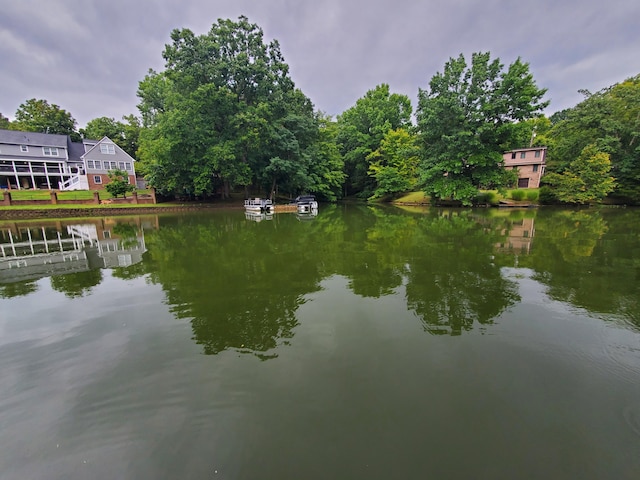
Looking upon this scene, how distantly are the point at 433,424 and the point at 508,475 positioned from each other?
60 cm

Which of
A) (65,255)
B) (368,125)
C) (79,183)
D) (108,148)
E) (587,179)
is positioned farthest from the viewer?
(368,125)

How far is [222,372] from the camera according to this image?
11.2 feet

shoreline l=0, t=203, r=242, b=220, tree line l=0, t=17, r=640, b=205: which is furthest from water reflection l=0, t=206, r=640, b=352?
tree line l=0, t=17, r=640, b=205

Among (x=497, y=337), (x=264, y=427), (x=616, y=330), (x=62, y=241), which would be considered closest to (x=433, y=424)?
(x=264, y=427)

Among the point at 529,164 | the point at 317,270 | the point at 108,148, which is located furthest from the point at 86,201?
the point at 529,164

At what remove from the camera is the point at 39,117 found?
49.5 meters

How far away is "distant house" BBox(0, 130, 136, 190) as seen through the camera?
118 feet

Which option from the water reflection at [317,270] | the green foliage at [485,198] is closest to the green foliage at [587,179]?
the green foliage at [485,198]

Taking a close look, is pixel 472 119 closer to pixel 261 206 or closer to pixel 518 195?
pixel 518 195

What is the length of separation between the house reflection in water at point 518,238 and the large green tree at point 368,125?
2622cm

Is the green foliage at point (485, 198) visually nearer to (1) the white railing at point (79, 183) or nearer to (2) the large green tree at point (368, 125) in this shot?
(2) the large green tree at point (368, 125)

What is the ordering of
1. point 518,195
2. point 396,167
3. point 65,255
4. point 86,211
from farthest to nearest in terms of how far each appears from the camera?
point 396,167 < point 518,195 < point 86,211 < point 65,255

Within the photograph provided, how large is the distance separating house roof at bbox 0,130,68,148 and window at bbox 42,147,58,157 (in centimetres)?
42

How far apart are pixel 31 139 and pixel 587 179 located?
6352cm
